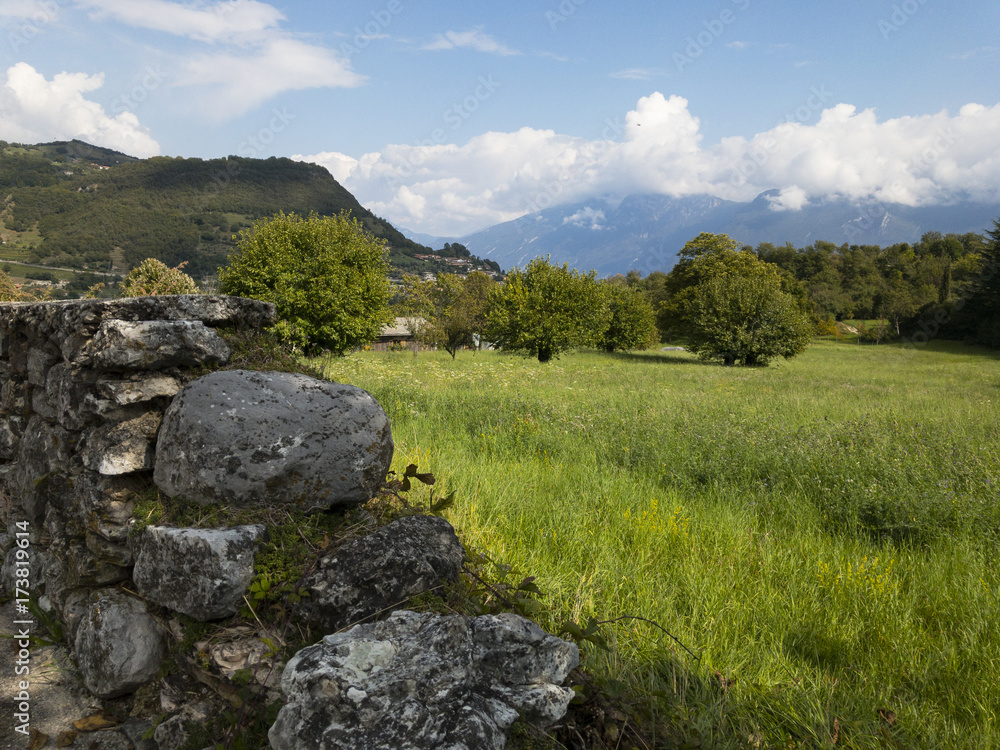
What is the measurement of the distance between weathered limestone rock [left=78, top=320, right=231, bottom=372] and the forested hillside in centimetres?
7247

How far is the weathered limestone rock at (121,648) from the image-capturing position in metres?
2.38

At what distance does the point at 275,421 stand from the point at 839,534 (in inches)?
206

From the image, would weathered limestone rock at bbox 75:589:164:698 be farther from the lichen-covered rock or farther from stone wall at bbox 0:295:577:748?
the lichen-covered rock

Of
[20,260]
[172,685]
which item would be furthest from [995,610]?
[20,260]

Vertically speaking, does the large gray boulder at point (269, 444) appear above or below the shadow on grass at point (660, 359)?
above

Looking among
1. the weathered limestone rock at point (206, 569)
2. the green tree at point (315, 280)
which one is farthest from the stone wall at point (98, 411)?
the green tree at point (315, 280)

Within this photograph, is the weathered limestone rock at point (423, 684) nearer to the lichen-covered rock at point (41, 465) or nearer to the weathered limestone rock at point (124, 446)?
the weathered limestone rock at point (124, 446)

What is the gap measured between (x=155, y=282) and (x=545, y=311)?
23340 mm

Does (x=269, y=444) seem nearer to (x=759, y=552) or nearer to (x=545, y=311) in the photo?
(x=759, y=552)

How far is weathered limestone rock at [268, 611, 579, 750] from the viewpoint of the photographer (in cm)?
143

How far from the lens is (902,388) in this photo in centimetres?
1678

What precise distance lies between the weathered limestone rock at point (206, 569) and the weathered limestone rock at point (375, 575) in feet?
1.01

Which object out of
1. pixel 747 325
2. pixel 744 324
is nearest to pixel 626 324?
pixel 747 325

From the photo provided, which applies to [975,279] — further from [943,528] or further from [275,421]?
[275,421]
